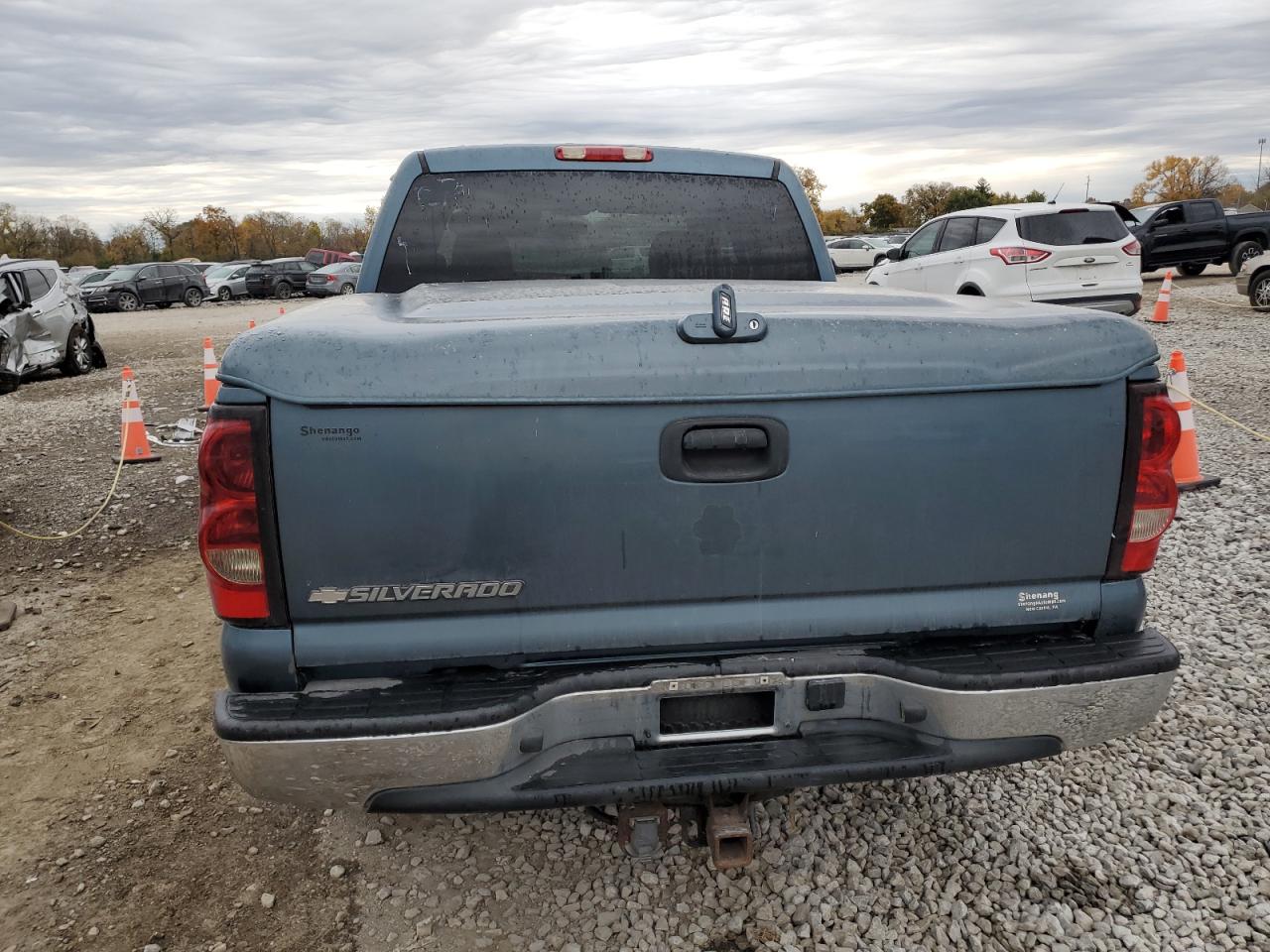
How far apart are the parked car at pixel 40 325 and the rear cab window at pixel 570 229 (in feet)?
40.1

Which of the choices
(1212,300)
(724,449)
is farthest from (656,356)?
(1212,300)

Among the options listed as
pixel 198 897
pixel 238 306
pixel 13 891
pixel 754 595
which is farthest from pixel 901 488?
pixel 238 306

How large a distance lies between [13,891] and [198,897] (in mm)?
600

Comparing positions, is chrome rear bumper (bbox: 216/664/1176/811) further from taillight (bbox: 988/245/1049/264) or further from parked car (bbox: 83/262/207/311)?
parked car (bbox: 83/262/207/311)

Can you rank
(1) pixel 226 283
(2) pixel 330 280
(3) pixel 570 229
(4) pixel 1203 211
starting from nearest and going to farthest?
(3) pixel 570 229, (4) pixel 1203 211, (2) pixel 330 280, (1) pixel 226 283

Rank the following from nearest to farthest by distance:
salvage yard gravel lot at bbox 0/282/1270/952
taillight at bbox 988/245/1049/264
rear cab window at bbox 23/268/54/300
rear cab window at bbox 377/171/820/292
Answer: salvage yard gravel lot at bbox 0/282/1270/952, rear cab window at bbox 377/171/820/292, taillight at bbox 988/245/1049/264, rear cab window at bbox 23/268/54/300

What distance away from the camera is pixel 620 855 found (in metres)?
3.07

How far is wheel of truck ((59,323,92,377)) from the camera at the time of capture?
15.0 metres

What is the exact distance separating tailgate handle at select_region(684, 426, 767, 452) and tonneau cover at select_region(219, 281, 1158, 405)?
80 millimetres

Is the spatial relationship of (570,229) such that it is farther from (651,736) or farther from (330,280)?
(330,280)

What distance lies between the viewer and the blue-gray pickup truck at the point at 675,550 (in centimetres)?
215

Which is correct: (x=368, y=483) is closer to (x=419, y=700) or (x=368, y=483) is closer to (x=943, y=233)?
(x=419, y=700)

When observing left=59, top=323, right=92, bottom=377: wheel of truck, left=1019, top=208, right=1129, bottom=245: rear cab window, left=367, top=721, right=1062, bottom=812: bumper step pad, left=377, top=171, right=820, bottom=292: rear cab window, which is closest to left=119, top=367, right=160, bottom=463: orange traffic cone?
left=377, top=171, right=820, bottom=292: rear cab window

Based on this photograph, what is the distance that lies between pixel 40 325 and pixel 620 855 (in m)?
14.6
